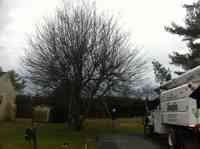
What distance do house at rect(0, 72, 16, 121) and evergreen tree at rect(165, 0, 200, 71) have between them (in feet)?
63.7

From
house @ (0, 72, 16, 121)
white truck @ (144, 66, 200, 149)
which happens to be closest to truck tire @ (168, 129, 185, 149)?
white truck @ (144, 66, 200, 149)

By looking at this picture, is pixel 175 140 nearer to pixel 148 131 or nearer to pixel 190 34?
pixel 148 131

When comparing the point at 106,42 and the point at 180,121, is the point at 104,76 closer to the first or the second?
the point at 106,42

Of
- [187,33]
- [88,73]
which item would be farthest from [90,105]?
[187,33]

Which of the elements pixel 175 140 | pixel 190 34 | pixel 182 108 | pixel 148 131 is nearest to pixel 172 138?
pixel 175 140

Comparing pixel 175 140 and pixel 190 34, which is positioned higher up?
pixel 190 34

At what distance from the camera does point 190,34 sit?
1757 inches

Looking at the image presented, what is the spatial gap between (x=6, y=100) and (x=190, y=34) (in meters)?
22.4

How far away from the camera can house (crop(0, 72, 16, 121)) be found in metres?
50.5

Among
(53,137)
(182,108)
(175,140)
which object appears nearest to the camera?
(182,108)

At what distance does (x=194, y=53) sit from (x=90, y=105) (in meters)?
13.9

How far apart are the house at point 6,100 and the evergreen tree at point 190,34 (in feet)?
63.7

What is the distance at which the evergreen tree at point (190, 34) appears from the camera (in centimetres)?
4366

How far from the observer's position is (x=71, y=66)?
115 ft
